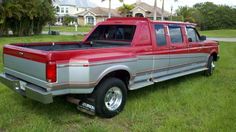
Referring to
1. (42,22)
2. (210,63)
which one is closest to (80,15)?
(42,22)

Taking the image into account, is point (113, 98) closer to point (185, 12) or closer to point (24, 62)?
point (24, 62)

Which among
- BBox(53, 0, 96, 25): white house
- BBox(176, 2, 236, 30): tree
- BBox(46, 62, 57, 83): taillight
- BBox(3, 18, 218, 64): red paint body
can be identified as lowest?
BBox(46, 62, 57, 83): taillight

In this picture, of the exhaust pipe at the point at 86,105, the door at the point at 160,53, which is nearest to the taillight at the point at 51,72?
the exhaust pipe at the point at 86,105

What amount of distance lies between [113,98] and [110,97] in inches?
3.5

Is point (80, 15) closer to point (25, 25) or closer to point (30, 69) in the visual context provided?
point (25, 25)

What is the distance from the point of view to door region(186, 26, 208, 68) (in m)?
7.47

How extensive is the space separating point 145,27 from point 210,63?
3.70m

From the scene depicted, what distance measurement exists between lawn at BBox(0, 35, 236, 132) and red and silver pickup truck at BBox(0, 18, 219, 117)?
1.13 feet

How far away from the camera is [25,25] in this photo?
84.9 ft

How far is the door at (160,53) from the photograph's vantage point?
239 inches

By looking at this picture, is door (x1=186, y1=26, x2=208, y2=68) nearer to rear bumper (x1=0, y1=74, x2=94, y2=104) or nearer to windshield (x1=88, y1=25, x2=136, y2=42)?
windshield (x1=88, y1=25, x2=136, y2=42)

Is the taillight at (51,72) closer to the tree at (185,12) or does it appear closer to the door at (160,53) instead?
the door at (160,53)

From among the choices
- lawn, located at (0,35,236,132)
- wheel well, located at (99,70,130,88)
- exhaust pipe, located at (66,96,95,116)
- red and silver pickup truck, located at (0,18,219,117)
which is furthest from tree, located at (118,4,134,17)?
exhaust pipe, located at (66,96,95,116)

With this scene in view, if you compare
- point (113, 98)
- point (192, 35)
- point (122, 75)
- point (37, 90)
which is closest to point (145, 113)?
point (113, 98)
